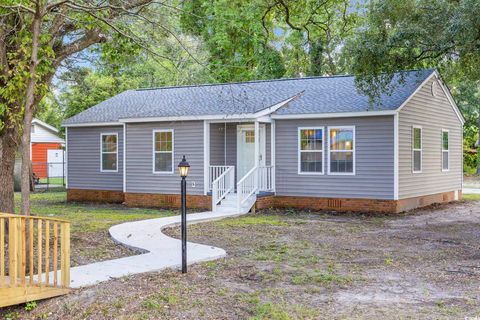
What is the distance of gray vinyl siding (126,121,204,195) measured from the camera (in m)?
16.2

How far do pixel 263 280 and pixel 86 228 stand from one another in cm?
575

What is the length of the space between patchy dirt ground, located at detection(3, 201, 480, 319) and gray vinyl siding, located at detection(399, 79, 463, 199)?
449 cm

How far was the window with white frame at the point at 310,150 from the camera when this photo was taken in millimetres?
15820

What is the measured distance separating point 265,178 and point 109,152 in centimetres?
635

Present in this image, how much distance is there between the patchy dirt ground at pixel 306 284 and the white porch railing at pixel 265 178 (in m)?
4.71

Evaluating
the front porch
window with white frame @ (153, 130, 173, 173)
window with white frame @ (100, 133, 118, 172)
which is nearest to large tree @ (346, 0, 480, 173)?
the front porch

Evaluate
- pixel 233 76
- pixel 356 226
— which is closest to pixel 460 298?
pixel 356 226

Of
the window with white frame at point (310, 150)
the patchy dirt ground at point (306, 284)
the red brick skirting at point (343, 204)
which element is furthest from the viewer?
the window with white frame at point (310, 150)

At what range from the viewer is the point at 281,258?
861cm

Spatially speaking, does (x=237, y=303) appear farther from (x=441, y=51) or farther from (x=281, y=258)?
(x=441, y=51)

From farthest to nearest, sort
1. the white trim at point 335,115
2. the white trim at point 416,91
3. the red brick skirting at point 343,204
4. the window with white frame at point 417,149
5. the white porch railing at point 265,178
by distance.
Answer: the window with white frame at point 417,149 < the white porch railing at point 265,178 < the red brick skirting at point 343,204 < the white trim at point 416,91 < the white trim at point 335,115

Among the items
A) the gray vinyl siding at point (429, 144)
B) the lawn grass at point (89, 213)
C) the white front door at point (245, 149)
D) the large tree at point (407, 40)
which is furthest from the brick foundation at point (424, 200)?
the lawn grass at point (89, 213)

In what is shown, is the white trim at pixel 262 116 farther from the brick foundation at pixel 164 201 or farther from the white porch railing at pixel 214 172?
the brick foundation at pixel 164 201

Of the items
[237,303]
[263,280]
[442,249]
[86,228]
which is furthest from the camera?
[86,228]
